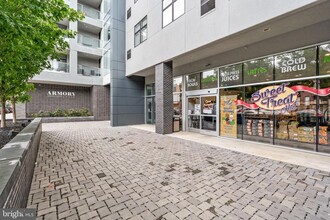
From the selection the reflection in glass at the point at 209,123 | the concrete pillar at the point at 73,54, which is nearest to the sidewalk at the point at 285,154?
the reflection in glass at the point at 209,123

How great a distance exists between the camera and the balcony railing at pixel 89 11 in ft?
55.8

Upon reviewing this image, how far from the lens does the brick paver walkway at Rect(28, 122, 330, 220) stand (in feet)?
8.13

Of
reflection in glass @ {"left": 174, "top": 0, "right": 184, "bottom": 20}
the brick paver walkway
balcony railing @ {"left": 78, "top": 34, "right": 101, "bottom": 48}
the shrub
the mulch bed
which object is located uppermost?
Answer: balcony railing @ {"left": 78, "top": 34, "right": 101, "bottom": 48}

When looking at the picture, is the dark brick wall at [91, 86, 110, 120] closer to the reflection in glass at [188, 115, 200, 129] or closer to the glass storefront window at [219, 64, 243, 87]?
the reflection in glass at [188, 115, 200, 129]

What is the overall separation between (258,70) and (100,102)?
15.0 meters

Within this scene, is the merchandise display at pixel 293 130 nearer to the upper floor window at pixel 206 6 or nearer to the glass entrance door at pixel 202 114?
the glass entrance door at pixel 202 114

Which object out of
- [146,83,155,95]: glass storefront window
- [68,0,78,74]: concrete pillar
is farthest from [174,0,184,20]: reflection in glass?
[68,0,78,74]: concrete pillar

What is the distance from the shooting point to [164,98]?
30.0 ft

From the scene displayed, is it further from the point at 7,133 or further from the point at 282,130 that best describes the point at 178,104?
the point at 7,133

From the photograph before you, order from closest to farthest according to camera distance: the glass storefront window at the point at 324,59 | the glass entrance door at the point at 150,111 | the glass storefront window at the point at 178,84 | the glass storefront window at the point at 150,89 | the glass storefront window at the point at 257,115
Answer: the glass storefront window at the point at 324,59, the glass storefront window at the point at 257,115, the glass storefront window at the point at 178,84, the glass storefront window at the point at 150,89, the glass entrance door at the point at 150,111

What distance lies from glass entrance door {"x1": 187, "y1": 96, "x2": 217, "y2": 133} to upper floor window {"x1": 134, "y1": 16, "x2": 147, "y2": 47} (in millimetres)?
5308

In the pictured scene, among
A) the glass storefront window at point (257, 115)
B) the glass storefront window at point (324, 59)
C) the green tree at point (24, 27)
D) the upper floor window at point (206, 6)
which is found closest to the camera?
the green tree at point (24, 27)

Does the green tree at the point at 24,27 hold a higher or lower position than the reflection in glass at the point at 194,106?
higher

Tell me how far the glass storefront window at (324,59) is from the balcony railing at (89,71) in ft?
57.9
